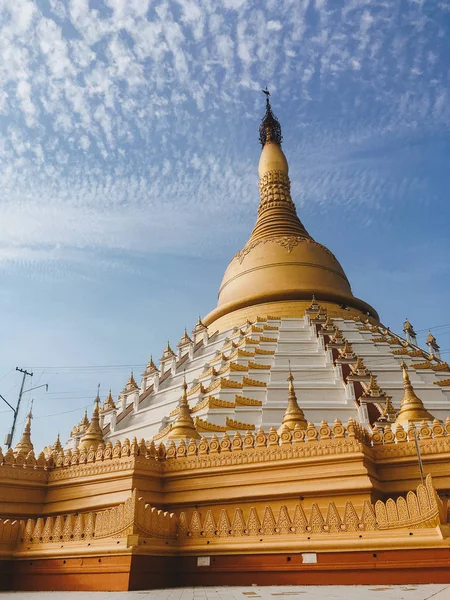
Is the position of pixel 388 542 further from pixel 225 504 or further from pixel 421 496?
pixel 225 504

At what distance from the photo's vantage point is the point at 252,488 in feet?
29.6

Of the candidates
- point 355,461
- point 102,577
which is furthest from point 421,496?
point 102,577

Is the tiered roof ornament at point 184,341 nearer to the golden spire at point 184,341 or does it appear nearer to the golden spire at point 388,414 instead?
the golden spire at point 184,341

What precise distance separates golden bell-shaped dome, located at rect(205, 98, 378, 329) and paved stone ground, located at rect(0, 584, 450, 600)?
15774 millimetres

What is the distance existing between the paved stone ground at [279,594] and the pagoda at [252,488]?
42 cm

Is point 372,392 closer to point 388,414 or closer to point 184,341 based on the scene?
point 388,414

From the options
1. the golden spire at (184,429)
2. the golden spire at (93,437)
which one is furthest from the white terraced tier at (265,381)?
the golden spire at (93,437)

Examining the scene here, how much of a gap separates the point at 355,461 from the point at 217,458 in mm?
2448

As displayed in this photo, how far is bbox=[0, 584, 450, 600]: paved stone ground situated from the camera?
17.3 feet

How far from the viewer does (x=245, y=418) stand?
12.7 meters

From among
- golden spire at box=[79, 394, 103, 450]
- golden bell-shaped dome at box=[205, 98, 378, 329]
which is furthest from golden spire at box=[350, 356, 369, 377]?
golden bell-shaped dome at box=[205, 98, 378, 329]

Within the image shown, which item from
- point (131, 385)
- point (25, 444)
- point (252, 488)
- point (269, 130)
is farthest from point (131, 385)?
point (269, 130)

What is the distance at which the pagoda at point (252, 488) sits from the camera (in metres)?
6.84

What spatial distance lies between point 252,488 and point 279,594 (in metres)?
3.20
